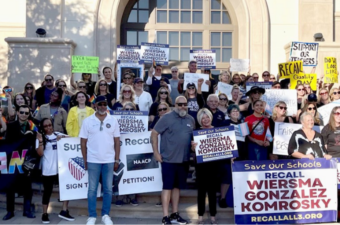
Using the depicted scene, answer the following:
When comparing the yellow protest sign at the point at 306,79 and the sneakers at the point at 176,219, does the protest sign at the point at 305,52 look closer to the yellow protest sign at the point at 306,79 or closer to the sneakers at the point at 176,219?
the yellow protest sign at the point at 306,79

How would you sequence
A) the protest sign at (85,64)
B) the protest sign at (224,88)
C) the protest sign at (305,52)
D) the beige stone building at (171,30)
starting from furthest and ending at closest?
the beige stone building at (171,30) < the protest sign at (305,52) < the protest sign at (85,64) < the protest sign at (224,88)

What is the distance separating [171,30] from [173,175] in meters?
8.93

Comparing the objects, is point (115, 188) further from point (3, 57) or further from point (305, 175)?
point (3, 57)

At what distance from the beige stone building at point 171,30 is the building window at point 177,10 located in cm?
3

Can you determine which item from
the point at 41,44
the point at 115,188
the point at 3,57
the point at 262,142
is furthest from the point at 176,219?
the point at 3,57

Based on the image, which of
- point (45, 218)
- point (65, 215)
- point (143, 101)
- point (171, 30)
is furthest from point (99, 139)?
point (171, 30)

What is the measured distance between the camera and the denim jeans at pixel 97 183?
8.34 m

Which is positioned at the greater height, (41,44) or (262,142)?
(41,44)

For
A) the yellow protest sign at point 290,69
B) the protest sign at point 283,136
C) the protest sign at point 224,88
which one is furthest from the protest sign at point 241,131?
the yellow protest sign at point 290,69

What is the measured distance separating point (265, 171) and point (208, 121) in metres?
A: 1.31

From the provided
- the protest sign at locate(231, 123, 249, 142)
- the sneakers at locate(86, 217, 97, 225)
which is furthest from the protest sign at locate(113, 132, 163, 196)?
the protest sign at locate(231, 123, 249, 142)

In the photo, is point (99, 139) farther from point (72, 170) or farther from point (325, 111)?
point (325, 111)

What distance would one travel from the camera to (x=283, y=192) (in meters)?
8.59

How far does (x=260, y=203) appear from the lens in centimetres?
854
